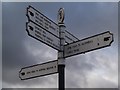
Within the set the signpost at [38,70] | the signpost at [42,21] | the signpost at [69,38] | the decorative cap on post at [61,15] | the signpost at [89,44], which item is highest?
the decorative cap on post at [61,15]

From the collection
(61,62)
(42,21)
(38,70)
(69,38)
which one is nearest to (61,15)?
(69,38)

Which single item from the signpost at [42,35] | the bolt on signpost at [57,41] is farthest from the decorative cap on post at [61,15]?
the signpost at [42,35]

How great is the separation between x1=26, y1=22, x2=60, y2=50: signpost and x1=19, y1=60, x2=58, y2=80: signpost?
42 cm

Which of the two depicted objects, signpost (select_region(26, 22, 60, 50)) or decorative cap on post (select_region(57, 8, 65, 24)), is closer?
signpost (select_region(26, 22, 60, 50))

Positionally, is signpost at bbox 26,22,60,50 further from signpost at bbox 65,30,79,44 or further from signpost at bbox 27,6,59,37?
signpost at bbox 65,30,79,44

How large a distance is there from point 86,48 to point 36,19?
114 centimetres

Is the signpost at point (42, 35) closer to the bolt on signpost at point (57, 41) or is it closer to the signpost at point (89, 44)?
the bolt on signpost at point (57, 41)

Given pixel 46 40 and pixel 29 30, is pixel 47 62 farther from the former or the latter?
pixel 29 30

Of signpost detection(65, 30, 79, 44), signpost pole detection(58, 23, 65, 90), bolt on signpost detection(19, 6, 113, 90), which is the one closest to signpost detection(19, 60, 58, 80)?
bolt on signpost detection(19, 6, 113, 90)

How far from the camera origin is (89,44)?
22.0 ft

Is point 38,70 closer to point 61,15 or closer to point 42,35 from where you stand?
point 42,35

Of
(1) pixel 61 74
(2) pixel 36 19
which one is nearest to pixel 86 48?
(1) pixel 61 74

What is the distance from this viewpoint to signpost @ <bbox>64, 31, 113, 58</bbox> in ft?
21.2

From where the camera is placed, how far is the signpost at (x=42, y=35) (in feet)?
20.6
